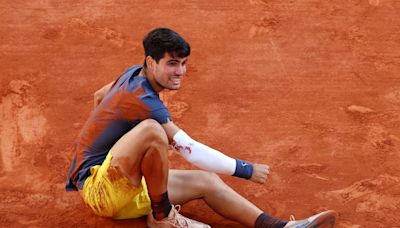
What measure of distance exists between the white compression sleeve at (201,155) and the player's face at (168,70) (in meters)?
0.29

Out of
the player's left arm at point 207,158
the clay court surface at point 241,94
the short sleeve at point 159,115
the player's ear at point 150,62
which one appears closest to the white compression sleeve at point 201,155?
the player's left arm at point 207,158

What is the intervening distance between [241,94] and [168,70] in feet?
5.91

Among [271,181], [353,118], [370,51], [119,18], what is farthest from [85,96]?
[370,51]

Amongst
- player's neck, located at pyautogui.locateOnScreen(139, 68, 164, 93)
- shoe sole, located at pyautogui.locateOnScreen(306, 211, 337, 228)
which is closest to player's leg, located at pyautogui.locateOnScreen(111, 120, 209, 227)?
player's neck, located at pyautogui.locateOnScreen(139, 68, 164, 93)

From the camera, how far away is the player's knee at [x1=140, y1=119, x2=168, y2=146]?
13.0 feet

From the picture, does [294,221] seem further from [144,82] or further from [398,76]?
[398,76]

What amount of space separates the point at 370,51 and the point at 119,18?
223cm

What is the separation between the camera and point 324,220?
435cm

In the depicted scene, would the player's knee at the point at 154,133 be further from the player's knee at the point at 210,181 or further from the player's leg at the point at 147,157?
the player's knee at the point at 210,181

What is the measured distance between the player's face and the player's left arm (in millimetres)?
236

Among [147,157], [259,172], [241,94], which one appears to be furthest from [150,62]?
[241,94]

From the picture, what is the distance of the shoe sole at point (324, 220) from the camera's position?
4.32 m

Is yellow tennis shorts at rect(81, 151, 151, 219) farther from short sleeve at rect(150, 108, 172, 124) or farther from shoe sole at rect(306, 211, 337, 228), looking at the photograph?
shoe sole at rect(306, 211, 337, 228)

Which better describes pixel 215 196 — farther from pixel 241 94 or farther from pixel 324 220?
pixel 241 94
